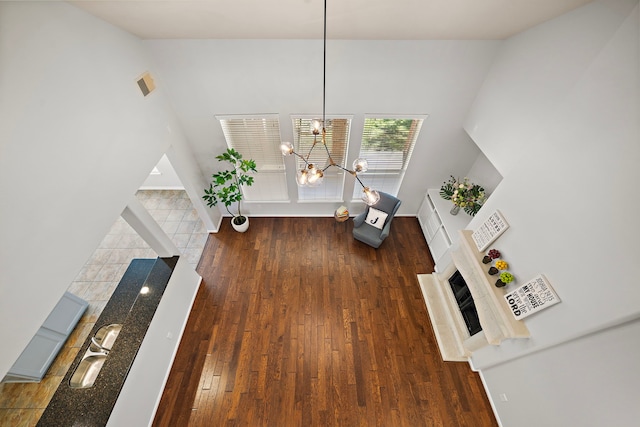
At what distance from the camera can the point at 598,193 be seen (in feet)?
7.06

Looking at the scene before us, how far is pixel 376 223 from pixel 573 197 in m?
3.09

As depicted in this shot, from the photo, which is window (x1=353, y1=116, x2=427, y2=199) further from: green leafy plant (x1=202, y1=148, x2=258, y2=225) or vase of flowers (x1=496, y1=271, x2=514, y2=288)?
vase of flowers (x1=496, y1=271, x2=514, y2=288)

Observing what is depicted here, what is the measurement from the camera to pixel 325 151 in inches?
190

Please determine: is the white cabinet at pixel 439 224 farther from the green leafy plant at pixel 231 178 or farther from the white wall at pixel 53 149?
the white wall at pixel 53 149

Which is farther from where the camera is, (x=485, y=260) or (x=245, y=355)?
(x=245, y=355)

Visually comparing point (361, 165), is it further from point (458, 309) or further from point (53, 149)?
point (458, 309)

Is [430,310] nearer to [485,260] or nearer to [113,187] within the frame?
[485,260]

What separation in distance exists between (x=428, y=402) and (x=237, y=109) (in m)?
5.11

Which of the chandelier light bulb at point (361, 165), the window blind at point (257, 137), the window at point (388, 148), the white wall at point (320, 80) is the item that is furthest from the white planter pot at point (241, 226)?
the chandelier light bulb at point (361, 165)

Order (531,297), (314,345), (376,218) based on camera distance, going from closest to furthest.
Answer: (531,297)
(314,345)
(376,218)

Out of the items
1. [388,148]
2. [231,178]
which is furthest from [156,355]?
[388,148]

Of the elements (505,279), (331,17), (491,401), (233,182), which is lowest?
(491,401)

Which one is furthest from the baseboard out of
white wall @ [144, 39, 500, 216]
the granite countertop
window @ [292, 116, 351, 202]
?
the granite countertop

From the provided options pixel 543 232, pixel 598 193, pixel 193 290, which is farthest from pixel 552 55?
pixel 193 290
